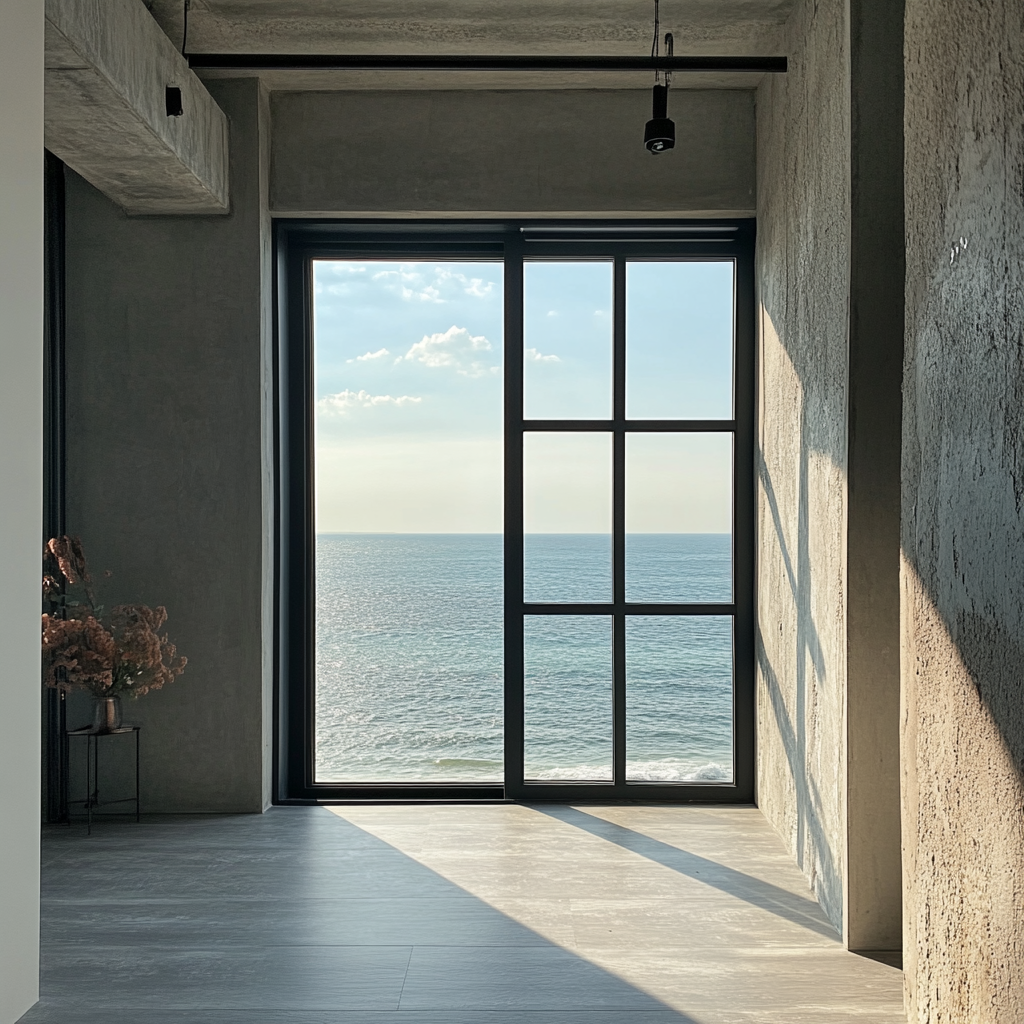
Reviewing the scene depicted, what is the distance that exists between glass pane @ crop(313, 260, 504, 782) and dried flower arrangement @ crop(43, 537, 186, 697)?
39.6ft

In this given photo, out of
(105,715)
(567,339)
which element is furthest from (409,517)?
(105,715)

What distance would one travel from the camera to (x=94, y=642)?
3.77 metres

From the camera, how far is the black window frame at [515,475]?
4.36 meters

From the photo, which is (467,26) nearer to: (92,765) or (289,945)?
(289,945)

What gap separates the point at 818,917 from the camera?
3.07 m

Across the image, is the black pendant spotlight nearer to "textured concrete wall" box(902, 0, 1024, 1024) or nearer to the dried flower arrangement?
"textured concrete wall" box(902, 0, 1024, 1024)

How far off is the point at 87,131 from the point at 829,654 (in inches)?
117

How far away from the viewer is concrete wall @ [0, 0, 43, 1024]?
2.38 meters

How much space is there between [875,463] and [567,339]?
2001mm

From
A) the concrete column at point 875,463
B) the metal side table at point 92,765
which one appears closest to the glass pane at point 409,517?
the metal side table at point 92,765

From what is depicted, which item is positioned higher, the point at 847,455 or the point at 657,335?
the point at 657,335

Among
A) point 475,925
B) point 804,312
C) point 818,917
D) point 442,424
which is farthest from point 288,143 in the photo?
point 442,424

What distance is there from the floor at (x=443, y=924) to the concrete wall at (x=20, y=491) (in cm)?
31

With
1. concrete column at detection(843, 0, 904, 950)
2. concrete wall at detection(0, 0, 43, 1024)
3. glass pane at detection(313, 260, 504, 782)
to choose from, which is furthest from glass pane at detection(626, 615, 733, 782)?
concrete wall at detection(0, 0, 43, 1024)
